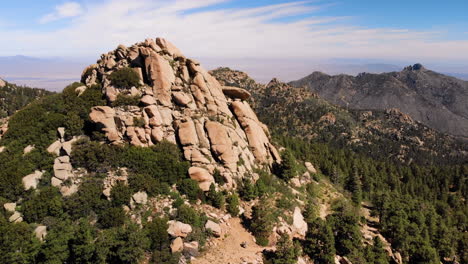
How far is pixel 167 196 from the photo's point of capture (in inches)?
1422

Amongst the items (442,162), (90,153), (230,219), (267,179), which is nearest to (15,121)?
(90,153)

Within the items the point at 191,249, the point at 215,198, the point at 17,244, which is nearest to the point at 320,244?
the point at 215,198

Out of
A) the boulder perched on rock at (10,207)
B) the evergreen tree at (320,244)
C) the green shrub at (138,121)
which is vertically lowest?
the evergreen tree at (320,244)

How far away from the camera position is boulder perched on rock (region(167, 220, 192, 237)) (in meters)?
30.7

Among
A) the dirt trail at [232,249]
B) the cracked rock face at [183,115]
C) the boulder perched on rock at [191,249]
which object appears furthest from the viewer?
the cracked rock face at [183,115]

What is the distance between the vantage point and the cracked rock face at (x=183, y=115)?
40.8 meters

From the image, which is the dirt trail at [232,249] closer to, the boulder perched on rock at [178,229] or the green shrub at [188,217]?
the green shrub at [188,217]

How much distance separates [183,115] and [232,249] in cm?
2372

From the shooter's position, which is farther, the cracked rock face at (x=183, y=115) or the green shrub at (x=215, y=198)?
the cracked rock face at (x=183, y=115)

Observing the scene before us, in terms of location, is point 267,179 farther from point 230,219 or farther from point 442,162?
point 442,162

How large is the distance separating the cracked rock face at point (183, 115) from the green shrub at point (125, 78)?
853 millimetres

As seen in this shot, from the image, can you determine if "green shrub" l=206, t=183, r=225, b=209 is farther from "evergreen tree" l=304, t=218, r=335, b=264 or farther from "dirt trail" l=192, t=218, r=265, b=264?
"evergreen tree" l=304, t=218, r=335, b=264

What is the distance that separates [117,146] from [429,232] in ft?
191

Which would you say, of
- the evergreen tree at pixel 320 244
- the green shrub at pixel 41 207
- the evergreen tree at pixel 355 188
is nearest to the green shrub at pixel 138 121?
the green shrub at pixel 41 207
